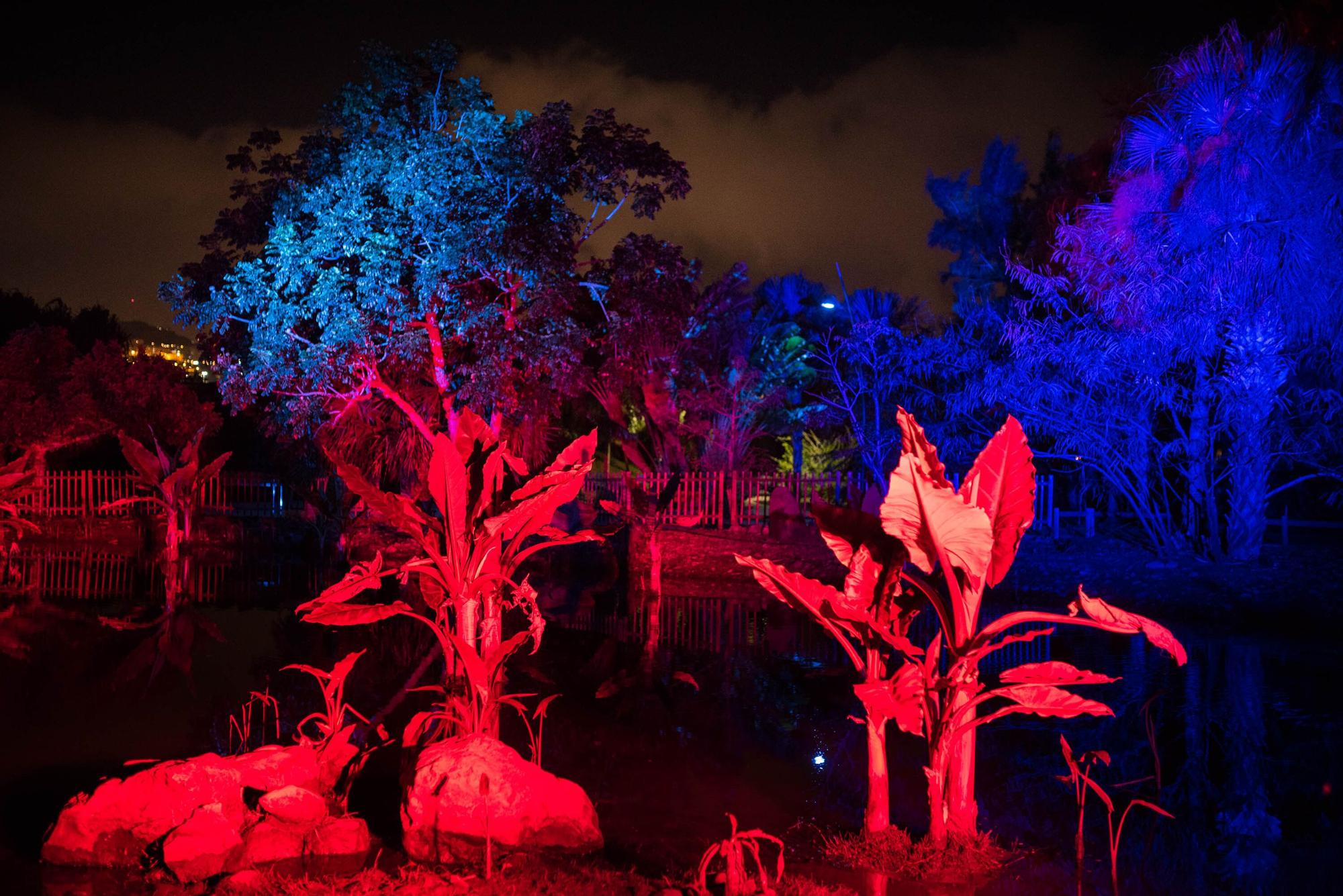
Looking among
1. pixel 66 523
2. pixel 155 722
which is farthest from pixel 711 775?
pixel 66 523

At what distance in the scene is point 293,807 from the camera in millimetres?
4719

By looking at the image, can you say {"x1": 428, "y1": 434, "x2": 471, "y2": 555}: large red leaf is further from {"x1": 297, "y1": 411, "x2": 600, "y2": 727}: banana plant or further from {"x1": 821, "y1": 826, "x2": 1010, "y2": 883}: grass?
{"x1": 821, "y1": 826, "x2": 1010, "y2": 883}: grass

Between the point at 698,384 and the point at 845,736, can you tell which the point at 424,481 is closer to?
the point at 698,384

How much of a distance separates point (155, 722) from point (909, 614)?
18.3ft

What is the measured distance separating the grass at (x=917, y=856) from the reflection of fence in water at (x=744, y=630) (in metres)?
5.50

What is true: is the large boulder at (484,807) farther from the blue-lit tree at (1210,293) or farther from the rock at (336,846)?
the blue-lit tree at (1210,293)

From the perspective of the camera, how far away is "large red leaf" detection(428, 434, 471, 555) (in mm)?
5902

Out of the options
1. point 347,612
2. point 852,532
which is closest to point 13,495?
point 347,612

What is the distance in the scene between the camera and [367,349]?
57.0 ft

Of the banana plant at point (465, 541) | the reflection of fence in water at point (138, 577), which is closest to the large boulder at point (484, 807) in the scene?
the banana plant at point (465, 541)

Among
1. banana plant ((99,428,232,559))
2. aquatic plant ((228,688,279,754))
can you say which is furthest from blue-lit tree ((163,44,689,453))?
aquatic plant ((228,688,279,754))

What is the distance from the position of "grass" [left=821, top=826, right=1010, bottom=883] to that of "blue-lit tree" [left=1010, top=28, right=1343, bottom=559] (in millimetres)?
11043

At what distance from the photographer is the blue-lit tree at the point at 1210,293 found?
12328mm

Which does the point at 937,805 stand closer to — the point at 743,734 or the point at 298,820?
the point at 743,734
